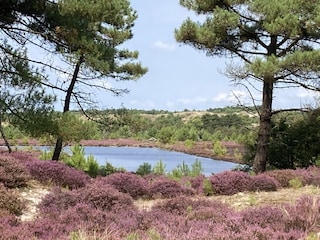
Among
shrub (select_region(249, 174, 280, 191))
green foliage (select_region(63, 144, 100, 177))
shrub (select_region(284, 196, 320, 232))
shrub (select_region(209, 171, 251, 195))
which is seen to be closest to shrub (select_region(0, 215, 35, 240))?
shrub (select_region(284, 196, 320, 232))

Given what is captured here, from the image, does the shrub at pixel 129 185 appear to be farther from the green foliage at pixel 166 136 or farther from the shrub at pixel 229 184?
the green foliage at pixel 166 136

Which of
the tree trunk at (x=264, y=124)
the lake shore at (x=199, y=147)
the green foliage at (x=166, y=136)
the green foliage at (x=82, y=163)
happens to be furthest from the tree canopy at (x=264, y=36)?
the green foliage at (x=166, y=136)

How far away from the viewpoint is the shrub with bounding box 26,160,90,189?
36.0ft

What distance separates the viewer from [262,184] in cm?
1130

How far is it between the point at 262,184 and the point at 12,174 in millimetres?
5587

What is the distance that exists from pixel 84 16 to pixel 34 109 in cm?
288

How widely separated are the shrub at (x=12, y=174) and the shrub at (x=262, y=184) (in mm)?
5055

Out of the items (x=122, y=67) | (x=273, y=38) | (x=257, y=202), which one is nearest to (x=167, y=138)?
(x=122, y=67)

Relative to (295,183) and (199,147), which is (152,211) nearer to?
(295,183)

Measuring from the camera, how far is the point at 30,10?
1355 cm

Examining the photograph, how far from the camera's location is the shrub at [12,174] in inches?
372

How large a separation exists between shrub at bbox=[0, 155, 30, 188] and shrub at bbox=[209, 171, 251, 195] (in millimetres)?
4206

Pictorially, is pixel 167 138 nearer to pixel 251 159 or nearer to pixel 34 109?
pixel 251 159

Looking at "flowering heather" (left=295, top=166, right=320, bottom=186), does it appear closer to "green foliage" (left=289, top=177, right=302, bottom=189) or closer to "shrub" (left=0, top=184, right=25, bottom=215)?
"green foliage" (left=289, top=177, right=302, bottom=189)
